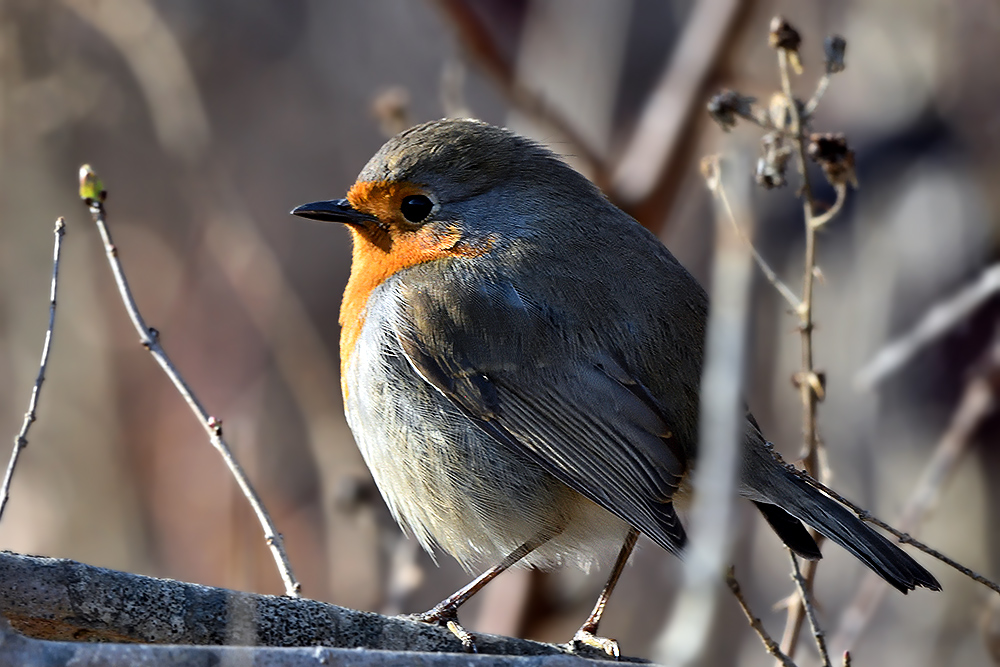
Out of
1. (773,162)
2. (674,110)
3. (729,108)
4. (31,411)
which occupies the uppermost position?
(674,110)

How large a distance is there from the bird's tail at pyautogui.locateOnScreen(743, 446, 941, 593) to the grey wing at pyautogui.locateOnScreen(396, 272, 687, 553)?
209 mm

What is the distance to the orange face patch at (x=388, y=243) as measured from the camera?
3.52 metres

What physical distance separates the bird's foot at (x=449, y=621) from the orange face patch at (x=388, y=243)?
788mm

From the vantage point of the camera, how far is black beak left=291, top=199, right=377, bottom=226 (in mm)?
3539

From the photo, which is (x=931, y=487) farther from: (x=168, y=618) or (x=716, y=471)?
(x=168, y=618)

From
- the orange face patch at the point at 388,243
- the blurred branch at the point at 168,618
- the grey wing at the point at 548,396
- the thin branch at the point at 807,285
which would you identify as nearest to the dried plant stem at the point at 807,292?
the thin branch at the point at 807,285

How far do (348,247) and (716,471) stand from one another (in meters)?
5.94

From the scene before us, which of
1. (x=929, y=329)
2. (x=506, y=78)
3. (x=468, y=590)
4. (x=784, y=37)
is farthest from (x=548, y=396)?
(x=506, y=78)

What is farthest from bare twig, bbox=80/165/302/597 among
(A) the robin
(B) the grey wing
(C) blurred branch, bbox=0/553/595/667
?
(B) the grey wing

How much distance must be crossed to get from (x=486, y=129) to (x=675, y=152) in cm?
151


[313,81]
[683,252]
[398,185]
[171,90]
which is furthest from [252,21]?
[398,185]

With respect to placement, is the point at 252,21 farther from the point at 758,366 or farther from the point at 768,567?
the point at 768,567

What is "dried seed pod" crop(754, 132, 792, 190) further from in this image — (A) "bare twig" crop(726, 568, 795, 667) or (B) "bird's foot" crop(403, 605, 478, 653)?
(B) "bird's foot" crop(403, 605, 478, 653)

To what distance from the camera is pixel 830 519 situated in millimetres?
2990
